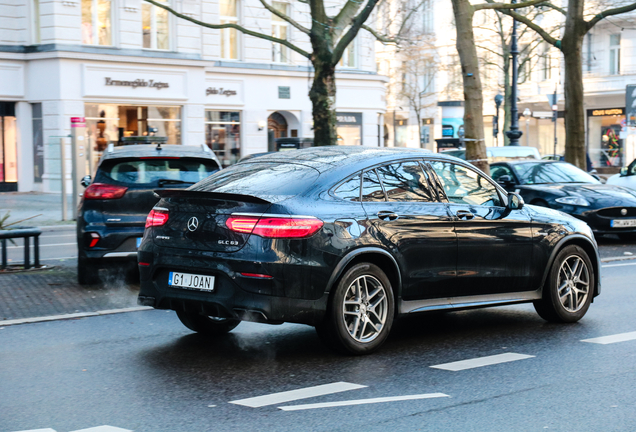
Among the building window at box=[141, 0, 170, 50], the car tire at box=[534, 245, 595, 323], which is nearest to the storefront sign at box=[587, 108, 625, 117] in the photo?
the building window at box=[141, 0, 170, 50]

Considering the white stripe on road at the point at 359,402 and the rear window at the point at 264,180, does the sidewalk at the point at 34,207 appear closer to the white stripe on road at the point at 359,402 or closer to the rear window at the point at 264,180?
the rear window at the point at 264,180

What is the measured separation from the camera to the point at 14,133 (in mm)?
30750

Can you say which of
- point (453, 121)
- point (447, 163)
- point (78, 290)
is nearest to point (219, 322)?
point (447, 163)

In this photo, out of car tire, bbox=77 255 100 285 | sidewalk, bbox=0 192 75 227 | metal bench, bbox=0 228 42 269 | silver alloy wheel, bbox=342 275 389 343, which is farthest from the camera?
sidewalk, bbox=0 192 75 227

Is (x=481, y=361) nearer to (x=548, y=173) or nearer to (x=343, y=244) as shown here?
(x=343, y=244)

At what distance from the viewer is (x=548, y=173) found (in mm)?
16516

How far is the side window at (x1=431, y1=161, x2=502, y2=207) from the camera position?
7.56 meters

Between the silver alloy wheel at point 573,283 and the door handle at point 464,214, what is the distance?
50.5 inches

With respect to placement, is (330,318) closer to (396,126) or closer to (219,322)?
(219,322)

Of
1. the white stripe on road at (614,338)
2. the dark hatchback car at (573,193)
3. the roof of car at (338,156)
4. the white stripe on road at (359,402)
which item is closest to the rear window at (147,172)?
the roof of car at (338,156)

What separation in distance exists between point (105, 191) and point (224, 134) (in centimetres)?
2586

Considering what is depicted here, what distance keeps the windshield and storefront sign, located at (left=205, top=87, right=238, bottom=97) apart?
19979mm

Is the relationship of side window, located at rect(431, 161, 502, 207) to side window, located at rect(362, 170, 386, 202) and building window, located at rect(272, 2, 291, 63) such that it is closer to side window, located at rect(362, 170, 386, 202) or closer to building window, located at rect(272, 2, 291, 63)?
side window, located at rect(362, 170, 386, 202)

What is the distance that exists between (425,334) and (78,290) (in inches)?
165
